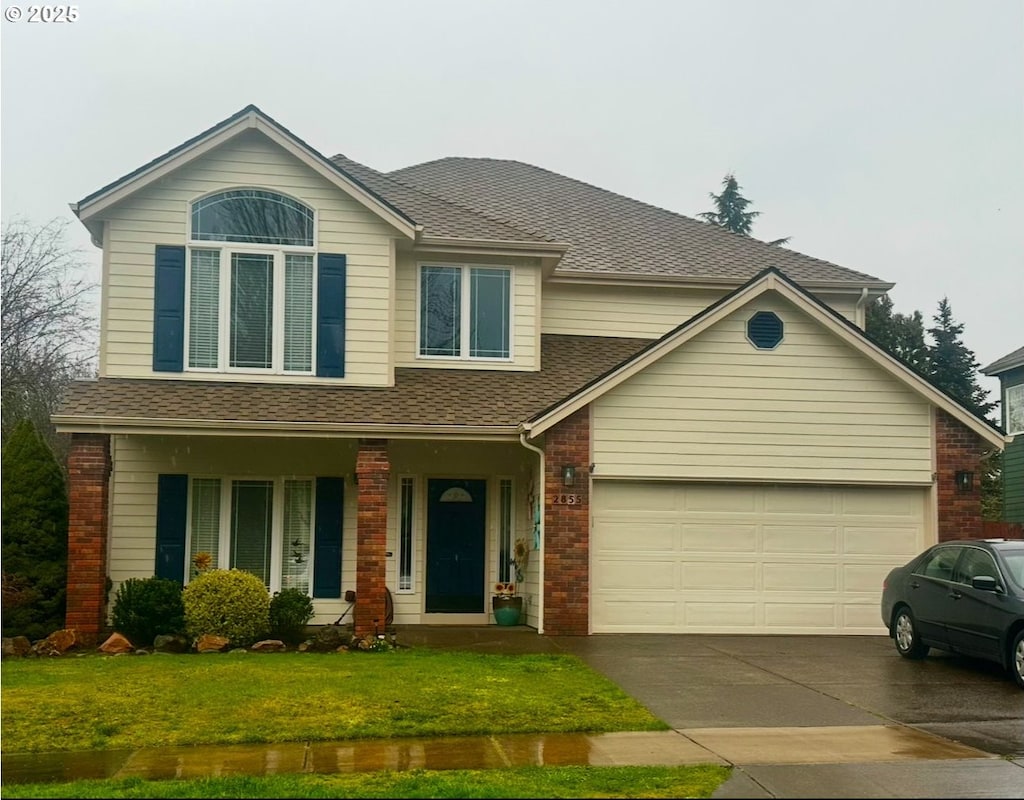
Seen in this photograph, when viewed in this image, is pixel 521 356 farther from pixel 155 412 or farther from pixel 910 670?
pixel 910 670

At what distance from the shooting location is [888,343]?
39.3 metres

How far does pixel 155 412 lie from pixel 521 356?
18.5 feet

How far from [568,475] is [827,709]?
18.9 ft

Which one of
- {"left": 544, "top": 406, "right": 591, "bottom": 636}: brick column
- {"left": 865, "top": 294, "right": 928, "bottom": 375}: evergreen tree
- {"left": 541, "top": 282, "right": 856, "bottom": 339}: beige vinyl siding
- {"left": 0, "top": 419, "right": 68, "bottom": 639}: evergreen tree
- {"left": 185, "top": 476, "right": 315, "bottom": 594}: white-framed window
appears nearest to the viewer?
{"left": 0, "top": 419, "right": 68, "bottom": 639}: evergreen tree

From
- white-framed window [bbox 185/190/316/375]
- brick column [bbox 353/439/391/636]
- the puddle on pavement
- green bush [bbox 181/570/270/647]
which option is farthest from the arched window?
the puddle on pavement

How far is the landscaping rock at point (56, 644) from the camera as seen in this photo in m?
13.8

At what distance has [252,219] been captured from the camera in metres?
16.6

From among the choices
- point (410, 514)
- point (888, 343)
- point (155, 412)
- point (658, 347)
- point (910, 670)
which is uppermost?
point (888, 343)

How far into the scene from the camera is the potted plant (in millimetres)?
16984

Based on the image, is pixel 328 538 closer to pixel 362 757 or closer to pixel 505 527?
pixel 505 527

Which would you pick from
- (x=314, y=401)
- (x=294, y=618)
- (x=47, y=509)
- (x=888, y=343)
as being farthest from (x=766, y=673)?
(x=888, y=343)

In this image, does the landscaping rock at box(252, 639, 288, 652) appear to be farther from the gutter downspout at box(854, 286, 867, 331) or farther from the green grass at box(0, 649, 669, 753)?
the gutter downspout at box(854, 286, 867, 331)

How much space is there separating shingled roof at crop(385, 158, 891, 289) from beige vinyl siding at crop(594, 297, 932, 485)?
3171 mm

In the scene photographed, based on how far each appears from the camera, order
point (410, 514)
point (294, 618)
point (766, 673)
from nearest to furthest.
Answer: point (766, 673) < point (294, 618) < point (410, 514)
